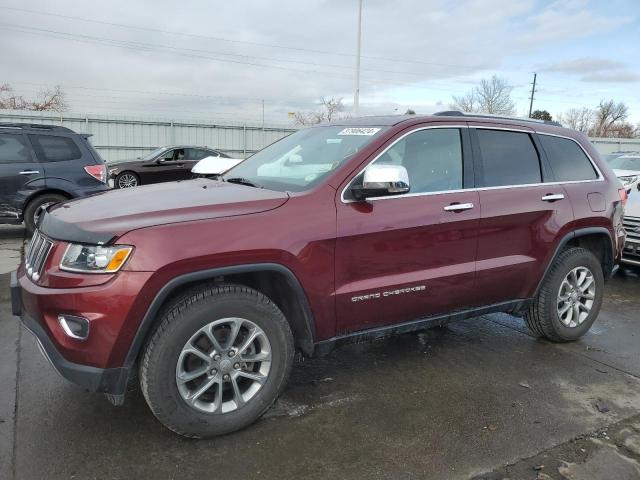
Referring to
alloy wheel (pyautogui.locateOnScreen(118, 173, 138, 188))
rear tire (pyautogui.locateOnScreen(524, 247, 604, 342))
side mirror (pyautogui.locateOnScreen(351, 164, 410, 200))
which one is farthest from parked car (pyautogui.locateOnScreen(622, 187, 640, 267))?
alloy wheel (pyautogui.locateOnScreen(118, 173, 138, 188))

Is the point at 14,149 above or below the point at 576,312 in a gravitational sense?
above

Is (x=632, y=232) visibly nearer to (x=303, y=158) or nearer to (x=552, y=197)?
(x=552, y=197)

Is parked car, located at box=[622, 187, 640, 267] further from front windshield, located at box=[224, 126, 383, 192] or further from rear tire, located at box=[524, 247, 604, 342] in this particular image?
front windshield, located at box=[224, 126, 383, 192]

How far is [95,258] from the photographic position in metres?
2.61

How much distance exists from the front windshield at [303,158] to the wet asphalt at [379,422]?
4.60ft

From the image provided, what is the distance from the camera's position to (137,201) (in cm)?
308

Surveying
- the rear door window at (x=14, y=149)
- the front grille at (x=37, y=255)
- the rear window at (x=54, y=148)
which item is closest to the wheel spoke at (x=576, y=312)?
the front grille at (x=37, y=255)

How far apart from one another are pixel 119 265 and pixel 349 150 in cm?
164

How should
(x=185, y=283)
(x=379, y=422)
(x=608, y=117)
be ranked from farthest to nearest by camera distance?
(x=608, y=117) < (x=379, y=422) < (x=185, y=283)

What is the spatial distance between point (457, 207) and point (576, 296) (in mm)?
1681

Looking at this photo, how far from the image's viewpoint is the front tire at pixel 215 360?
2707 millimetres

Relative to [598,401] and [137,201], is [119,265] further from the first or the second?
[598,401]

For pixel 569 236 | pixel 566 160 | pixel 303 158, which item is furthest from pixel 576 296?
pixel 303 158

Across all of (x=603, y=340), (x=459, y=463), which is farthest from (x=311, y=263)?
(x=603, y=340)
